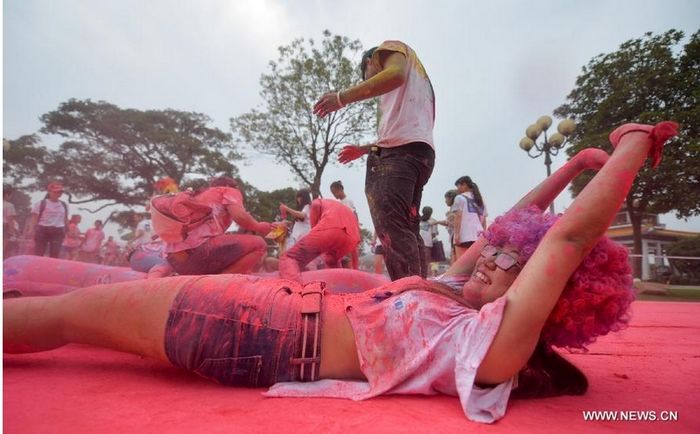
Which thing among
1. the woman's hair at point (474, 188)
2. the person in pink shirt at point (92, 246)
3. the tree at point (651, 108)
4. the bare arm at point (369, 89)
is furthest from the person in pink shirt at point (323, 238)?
the tree at point (651, 108)

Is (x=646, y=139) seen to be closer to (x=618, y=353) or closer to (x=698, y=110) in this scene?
(x=618, y=353)

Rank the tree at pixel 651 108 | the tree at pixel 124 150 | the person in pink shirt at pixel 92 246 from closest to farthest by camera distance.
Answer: the person in pink shirt at pixel 92 246 < the tree at pixel 651 108 < the tree at pixel 124 150

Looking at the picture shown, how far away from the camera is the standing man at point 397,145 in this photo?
2.68 metres

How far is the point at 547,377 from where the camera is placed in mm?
1659

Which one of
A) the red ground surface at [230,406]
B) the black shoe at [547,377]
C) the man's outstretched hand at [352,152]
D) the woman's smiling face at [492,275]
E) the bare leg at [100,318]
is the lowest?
the red ground surface at [230,406]

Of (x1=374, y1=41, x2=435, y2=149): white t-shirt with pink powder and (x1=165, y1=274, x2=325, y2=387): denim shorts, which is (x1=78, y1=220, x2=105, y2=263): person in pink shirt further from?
(x1=165, y1=274, x2=325, y2=387): denim shorts

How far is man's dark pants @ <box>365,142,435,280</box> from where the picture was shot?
2.75m

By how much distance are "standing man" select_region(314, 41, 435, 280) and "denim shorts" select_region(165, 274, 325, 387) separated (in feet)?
4.28

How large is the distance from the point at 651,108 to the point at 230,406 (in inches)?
853

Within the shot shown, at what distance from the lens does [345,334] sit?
158cm

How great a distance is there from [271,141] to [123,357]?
57.7ft

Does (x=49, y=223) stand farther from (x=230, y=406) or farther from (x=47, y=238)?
(x=230, y=406)

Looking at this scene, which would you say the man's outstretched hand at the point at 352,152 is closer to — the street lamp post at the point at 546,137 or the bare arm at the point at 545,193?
the bare arm at the point at 545,193

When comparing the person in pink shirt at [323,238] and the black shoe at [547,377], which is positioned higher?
the person in pink shirt at [323,238]
